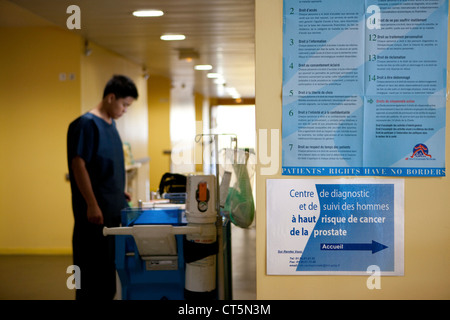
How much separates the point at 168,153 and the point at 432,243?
8692mm

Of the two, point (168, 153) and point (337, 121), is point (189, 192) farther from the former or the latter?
point (168, 153)

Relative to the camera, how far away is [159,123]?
34.6 ft

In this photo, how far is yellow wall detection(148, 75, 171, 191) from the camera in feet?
34.3

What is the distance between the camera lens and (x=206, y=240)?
2516mm

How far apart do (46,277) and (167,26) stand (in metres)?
2.73

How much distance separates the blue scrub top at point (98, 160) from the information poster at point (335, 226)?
1.70 m

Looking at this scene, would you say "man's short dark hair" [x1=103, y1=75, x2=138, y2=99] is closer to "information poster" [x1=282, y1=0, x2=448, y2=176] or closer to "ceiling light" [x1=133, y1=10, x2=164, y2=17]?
"ceiling light" [x1=133, y1=10, x2=164, y2=17]

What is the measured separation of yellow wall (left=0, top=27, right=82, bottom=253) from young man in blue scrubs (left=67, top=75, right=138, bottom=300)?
2296 mm

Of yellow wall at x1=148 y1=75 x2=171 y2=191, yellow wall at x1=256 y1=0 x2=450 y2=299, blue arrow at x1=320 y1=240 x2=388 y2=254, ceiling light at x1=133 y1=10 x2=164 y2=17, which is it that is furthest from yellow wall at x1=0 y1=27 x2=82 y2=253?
yellow wall at x1=148 y1=75 x2=171 y2=191

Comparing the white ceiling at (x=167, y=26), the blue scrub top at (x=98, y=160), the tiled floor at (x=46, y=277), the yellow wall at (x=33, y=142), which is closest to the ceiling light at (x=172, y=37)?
the white ceiling at (x=167, y=26)

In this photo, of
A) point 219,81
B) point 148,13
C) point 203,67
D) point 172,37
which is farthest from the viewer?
point 219,81

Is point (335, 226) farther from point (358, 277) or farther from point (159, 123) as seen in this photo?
point (159, 123)

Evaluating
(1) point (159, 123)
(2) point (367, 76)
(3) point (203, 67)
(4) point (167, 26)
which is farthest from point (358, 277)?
(1) point (159, 123)
